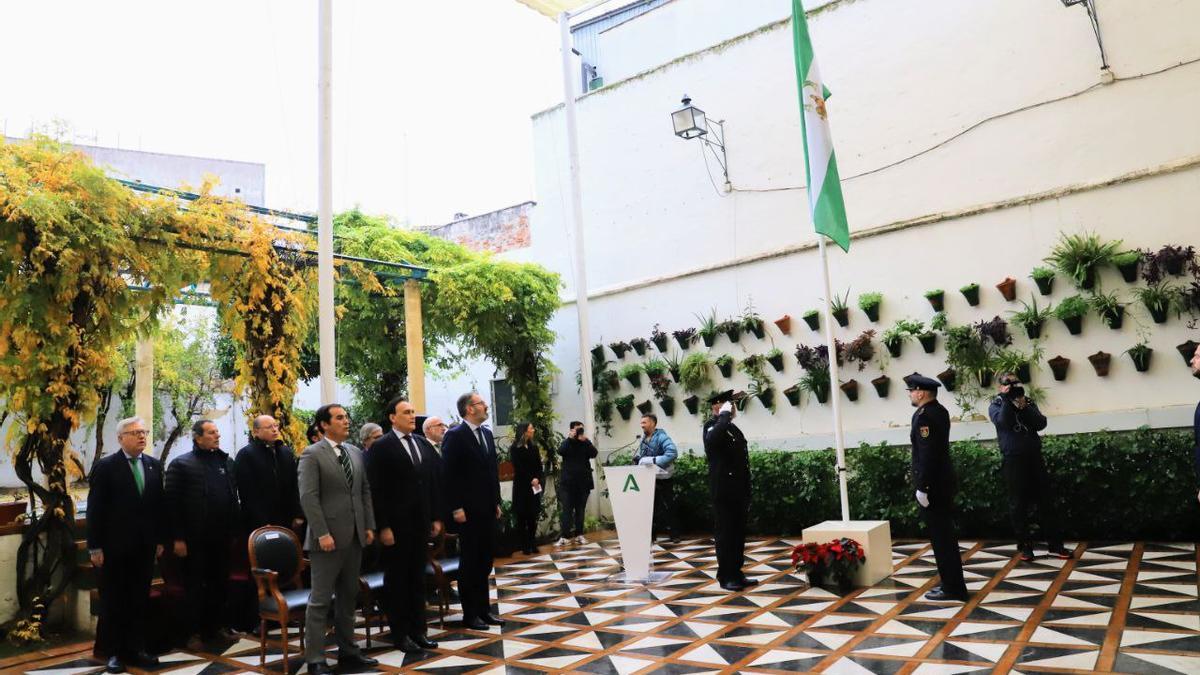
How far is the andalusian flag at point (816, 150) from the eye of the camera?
665cm

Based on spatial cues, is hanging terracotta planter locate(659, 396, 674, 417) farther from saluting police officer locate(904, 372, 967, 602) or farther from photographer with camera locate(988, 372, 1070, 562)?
saluting police officer locate(904, 372, 967, 602)

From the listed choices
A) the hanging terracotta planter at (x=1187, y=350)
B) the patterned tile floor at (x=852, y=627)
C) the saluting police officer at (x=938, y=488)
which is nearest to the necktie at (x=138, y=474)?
the patterned tile floor at (x=852, y=627)

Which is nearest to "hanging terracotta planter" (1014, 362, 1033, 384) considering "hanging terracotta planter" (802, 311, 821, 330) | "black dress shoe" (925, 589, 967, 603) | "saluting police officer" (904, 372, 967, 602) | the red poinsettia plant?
"hanging terracotta planter" (802, 311, 821, 330)

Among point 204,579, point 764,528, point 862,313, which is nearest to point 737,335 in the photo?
point 862,313

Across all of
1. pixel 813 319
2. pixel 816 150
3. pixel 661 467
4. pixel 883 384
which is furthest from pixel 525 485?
pixel 816 150

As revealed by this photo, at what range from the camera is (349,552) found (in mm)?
4586

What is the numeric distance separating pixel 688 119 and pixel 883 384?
3.94 meters

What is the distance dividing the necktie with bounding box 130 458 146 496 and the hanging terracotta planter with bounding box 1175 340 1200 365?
27.6 ft

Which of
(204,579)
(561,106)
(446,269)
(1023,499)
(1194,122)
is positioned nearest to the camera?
(204,579)

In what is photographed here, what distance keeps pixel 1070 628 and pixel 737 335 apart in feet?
19.1

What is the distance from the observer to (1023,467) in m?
6.57

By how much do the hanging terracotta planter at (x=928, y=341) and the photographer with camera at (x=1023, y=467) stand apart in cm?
175

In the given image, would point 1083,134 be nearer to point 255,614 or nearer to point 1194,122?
point 1194,122

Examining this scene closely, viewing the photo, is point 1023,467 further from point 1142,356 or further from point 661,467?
point 661,467
